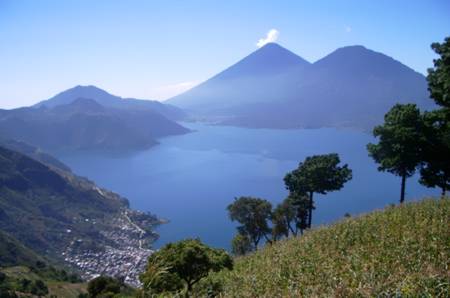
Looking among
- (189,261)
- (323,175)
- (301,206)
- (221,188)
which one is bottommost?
(189,261)

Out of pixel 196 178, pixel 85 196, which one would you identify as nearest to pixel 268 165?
pixel 196 178

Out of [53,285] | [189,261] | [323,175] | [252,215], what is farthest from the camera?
[53,285]

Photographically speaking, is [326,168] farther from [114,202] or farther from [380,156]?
[114,202]

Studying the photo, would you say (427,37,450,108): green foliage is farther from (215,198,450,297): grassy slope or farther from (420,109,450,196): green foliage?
(215,198,450,297): grassy slope

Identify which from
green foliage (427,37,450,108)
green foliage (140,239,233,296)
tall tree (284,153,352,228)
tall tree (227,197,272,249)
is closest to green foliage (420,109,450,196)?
green foliage (427,37,450,108)

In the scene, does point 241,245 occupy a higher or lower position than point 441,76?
lower

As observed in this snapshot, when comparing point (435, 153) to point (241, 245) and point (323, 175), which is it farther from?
point (241, 245)

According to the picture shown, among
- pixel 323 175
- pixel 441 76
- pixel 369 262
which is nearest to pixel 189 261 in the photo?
pixel 369 262
